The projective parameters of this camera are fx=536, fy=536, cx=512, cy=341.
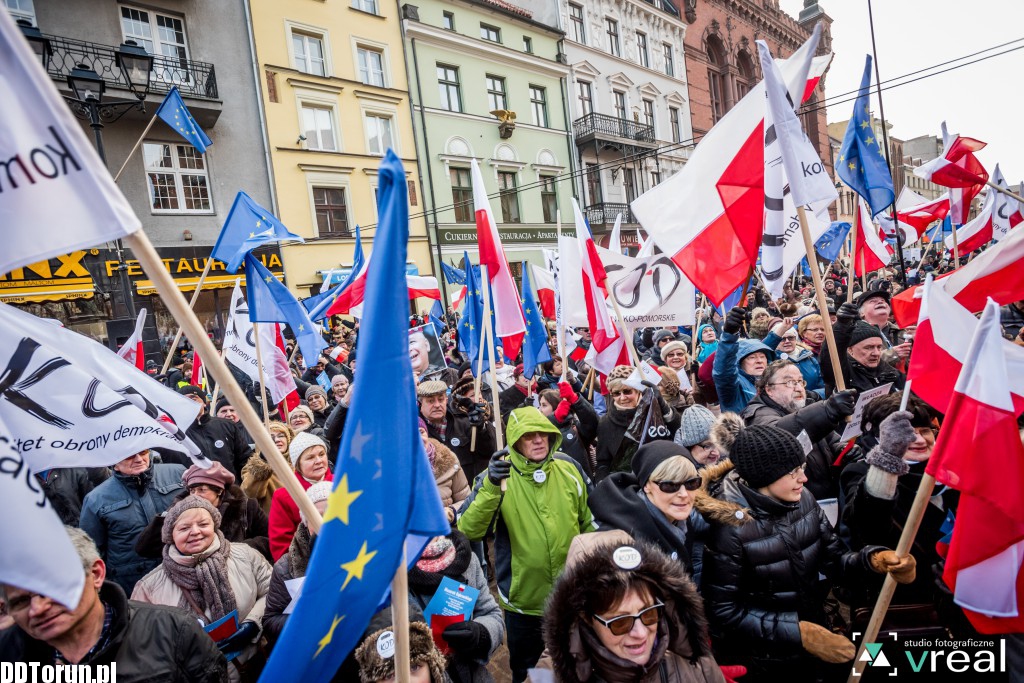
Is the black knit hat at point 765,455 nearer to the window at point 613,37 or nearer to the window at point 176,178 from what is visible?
the window at point 176,178

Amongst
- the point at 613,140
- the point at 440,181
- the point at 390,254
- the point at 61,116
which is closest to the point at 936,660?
the point at 390,254

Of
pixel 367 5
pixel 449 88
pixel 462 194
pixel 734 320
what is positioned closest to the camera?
pixel 734 320

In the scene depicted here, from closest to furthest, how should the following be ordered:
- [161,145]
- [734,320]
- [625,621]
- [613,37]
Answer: [625,621] → [734,320] → [161,145] → [613,37]

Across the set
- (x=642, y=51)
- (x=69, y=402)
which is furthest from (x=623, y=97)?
(x=69, y=402)

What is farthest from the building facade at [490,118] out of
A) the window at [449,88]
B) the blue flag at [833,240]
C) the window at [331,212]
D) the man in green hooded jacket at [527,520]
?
the man in green hooded jacket at [527,520]

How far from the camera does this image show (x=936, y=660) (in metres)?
2.47

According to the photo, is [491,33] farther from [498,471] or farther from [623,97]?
[498,471]

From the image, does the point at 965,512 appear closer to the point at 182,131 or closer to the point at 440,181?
the point at 182,131

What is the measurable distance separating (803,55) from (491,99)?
69.4 feet

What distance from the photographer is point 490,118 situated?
2223cm

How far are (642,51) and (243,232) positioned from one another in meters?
28.8

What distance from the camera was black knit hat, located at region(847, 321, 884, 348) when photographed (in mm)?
4113

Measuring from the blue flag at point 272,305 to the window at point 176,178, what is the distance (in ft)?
40.4

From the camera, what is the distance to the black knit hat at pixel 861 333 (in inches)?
162
